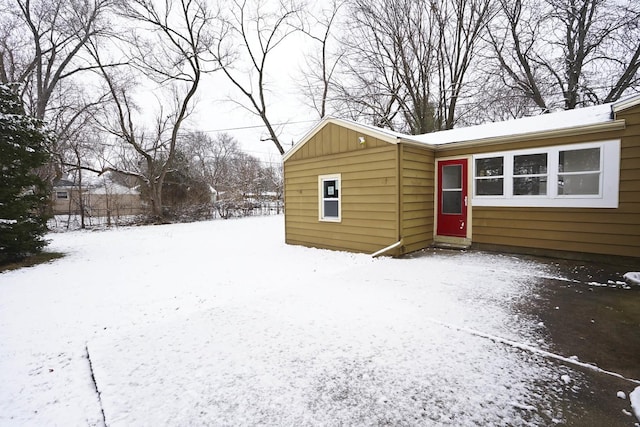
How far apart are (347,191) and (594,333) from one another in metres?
5.00

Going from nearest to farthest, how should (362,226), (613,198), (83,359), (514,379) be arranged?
(514,379), (83,359), (613,198), (362,226)

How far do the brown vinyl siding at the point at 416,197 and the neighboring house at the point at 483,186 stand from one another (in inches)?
0.9

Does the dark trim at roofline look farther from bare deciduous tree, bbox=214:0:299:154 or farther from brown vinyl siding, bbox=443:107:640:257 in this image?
bare deciduous tree, bbox=214:0:299:154

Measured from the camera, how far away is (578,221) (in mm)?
5422

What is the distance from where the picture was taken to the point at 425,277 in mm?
4789

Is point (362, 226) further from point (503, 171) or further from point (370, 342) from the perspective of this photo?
point (370, 342)

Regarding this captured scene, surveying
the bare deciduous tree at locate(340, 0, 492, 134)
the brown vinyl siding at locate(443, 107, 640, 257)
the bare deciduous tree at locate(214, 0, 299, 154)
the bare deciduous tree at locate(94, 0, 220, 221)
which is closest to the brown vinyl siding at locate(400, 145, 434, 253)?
the brown vinyl siding at locate(443, 107, 640, 257)

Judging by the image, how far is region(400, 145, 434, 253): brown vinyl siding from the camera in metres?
6.25

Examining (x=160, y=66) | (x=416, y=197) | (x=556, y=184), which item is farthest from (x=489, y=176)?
(x=160, y=66)

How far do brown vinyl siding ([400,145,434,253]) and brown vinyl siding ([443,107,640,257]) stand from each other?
0.89 m

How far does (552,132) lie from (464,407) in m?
5.54

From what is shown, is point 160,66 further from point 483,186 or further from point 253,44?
point 483,186

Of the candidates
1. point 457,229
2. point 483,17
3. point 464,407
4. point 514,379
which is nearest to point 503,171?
point 457,229

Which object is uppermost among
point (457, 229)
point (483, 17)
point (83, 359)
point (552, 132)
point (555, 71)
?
point (483, 17)
